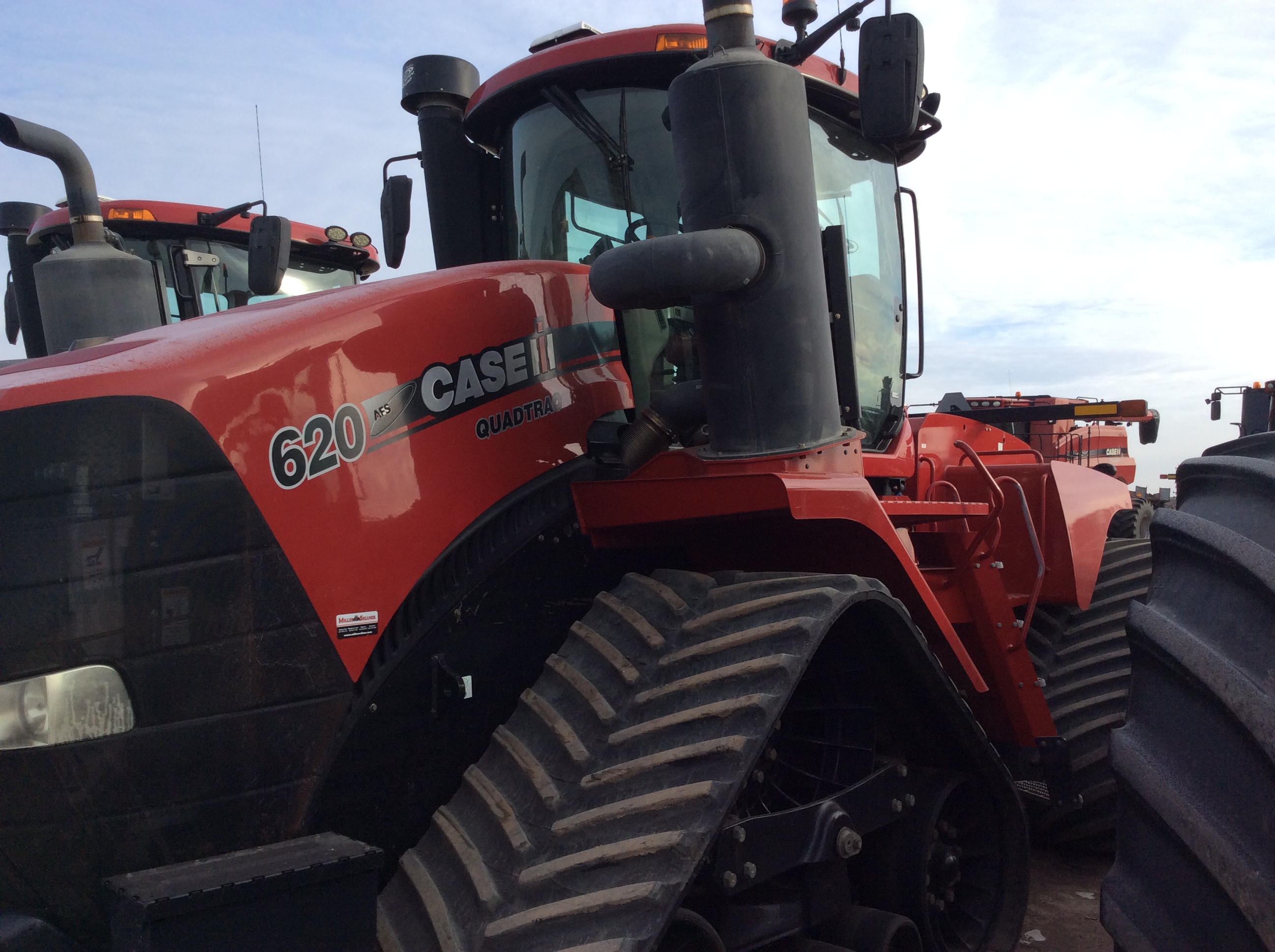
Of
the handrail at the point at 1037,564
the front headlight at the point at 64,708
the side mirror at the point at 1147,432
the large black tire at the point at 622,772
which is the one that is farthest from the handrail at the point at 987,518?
the side mirror at the point at 1147,432

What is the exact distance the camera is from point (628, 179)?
281cm

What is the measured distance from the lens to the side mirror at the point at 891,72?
2379 mm

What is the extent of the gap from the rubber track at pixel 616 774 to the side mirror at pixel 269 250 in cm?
248

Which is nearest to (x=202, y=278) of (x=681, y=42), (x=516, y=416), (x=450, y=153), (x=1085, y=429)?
(x=450, y=153)

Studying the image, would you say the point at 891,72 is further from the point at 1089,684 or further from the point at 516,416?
the point at 1089,684

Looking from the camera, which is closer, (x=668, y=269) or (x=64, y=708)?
(x=64, y=708)

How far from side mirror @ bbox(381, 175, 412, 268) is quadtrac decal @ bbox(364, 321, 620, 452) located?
1001 mm

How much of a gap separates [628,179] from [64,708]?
185 cm

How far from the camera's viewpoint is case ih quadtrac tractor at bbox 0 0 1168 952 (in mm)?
1718

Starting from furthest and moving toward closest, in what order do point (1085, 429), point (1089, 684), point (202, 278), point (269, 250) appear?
point (1085, 429) → point (202, 278) → point (269, 250) → point (1089, 684)

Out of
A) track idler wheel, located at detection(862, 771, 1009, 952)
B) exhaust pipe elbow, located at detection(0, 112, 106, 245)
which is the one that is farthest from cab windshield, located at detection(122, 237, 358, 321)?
track idler wheel, located at detection(862, 771, 1009, 952)

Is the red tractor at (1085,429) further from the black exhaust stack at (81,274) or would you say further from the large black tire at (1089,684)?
the black exhaust stack at (81,274)

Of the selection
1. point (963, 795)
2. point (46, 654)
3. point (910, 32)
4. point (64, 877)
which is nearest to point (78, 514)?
point (46, 654)

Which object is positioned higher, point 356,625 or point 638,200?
point 638,200
